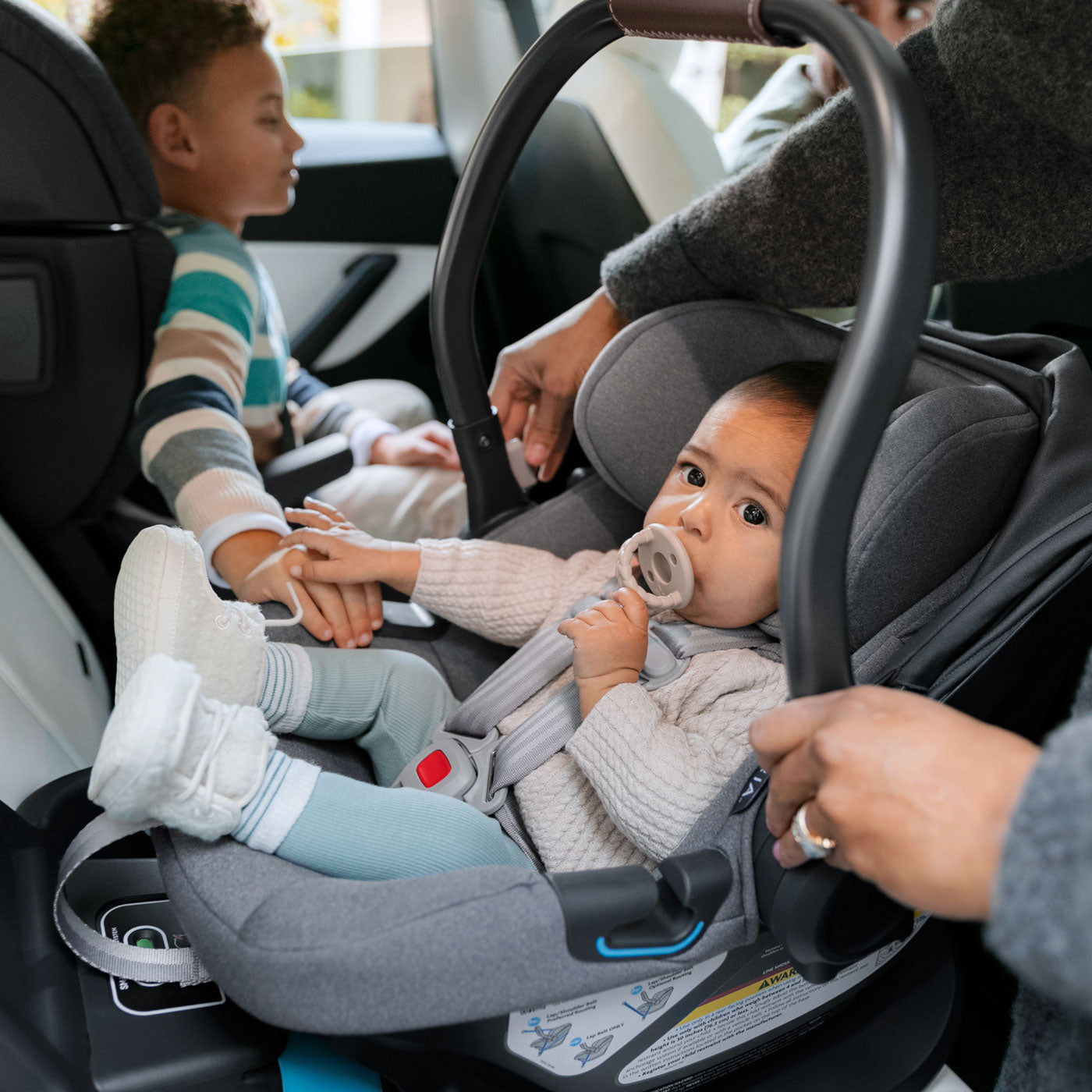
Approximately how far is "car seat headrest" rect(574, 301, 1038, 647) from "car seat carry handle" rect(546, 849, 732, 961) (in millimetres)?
284

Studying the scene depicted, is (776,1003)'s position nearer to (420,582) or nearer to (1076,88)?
(420,582)

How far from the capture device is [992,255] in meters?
0.88

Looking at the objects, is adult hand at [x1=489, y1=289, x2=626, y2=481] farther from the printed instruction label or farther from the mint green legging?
the printed instruction label

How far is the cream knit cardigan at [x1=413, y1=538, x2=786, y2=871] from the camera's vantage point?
0.79 metres

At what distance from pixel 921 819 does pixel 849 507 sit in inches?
7.0

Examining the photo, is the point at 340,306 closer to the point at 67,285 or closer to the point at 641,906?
the point at 67,285

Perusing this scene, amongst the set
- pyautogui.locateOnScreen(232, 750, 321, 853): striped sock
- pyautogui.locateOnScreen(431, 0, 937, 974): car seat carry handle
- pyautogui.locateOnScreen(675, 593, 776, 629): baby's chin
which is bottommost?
pyautogui.locateOnScreen(675, 593, 776, 629): baby's chin

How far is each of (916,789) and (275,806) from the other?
1.48ft

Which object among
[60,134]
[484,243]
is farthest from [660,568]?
[60,134]

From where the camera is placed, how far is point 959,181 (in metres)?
0.87

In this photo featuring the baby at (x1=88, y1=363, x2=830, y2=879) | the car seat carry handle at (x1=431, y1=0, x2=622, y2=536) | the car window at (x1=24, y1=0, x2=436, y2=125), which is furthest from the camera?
the car window at (x1=24, y1=0, x2=436, y2=125)

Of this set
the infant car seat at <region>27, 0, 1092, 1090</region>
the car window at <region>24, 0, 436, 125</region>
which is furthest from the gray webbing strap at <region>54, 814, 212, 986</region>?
the car window at <region>24, 0, 436, 125</region>

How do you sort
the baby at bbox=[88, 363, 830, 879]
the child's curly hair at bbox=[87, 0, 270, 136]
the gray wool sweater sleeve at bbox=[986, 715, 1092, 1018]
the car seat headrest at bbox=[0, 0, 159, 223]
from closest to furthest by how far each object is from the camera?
1. the gray wool sweater sleeve at bbox=[986, 715, 1092, 1018]
2. the baby at bbox=[88, 363, 830, 879]
3. the car seat headrest at bbox=[0, 0, 159, 223]
4. the child's curly hair at bbox=[87, 0, 270, 136]

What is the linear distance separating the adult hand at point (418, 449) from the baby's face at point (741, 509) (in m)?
0.67
